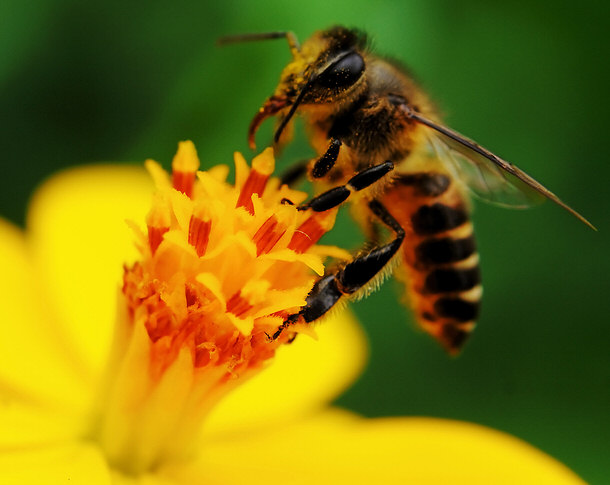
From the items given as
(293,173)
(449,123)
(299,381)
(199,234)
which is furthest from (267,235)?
(449,123)

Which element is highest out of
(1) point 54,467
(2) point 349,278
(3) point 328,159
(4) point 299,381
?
(3) point 328,159

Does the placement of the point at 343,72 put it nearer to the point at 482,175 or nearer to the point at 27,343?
the point at 482,175

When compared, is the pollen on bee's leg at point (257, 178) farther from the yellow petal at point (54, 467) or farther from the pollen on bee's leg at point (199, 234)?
the yellow petal at point (54, 467)

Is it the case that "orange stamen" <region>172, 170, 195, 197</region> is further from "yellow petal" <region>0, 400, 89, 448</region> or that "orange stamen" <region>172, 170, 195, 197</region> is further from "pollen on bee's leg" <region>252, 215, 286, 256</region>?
"yellow petal" <region>0, 400, 89, 448</region>

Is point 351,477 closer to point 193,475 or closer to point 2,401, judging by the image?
point 193,475

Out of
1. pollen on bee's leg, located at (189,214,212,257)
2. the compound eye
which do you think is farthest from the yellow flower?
the compound eye
